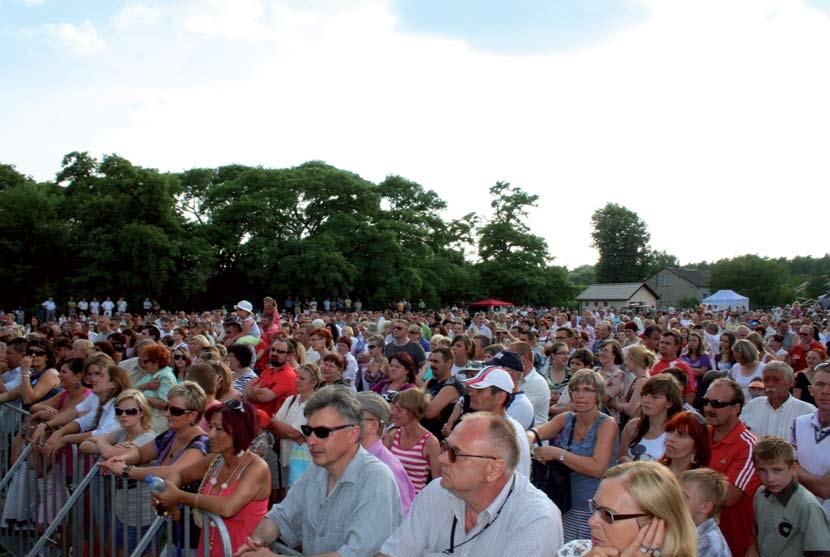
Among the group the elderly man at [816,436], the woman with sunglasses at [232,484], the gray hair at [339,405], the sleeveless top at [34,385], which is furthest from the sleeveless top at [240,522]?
the sleeveless top at [34,385]

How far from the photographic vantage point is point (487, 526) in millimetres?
2855

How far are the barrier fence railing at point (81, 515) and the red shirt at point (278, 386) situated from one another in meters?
1.88

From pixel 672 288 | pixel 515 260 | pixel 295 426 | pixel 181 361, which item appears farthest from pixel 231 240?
pixel 672 288

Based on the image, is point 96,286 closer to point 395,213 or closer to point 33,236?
point 33,236

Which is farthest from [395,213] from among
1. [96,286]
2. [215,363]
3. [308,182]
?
[215,363]

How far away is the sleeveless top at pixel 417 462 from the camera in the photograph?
4.92m

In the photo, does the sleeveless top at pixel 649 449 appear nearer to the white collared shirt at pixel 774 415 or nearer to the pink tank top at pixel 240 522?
the white collared shirt at pixel 774 415

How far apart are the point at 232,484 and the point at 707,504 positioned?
8.13 feet

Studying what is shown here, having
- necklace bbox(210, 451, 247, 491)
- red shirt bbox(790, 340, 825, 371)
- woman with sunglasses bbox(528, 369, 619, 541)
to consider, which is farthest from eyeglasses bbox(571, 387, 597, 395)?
red shirt bbox(790, 340, 825, 371)

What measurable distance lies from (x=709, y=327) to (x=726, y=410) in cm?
947

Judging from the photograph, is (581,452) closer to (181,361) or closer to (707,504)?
(707,504)

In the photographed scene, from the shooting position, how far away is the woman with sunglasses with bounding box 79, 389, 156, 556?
4.43 metres

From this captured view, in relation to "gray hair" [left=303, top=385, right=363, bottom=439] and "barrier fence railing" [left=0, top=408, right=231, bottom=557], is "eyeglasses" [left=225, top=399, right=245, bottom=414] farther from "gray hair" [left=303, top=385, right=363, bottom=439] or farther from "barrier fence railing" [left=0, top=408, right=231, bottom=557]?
"gray hair" [left=303, top=385, right=363, bottom=439]

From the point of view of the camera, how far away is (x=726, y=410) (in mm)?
4633
